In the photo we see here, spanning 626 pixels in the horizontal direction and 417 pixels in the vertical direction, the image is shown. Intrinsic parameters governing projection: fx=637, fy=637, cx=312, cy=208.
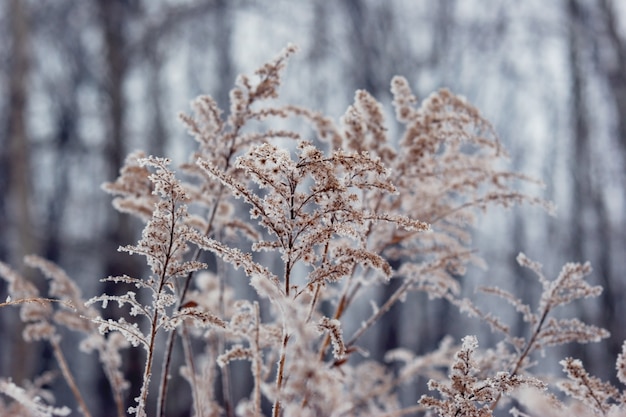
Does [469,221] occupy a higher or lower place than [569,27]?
lower

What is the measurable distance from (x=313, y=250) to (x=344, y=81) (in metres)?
10.4

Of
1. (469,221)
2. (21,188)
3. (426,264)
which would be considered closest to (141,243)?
(426,264)

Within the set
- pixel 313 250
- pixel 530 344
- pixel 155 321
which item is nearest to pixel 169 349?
pixel 155 321

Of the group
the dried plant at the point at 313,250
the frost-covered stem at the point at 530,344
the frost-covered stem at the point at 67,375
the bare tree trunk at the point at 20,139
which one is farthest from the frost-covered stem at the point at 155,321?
the bare tree trunk at the point at 20,139

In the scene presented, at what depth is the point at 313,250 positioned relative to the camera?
130 cm

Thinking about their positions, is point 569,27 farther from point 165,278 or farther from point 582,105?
point 165,278

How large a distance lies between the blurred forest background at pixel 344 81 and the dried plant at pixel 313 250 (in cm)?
609

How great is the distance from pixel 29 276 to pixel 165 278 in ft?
22.1

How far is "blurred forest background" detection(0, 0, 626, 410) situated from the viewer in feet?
29.3

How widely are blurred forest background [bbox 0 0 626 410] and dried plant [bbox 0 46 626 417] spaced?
6086mm

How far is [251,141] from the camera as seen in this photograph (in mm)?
1715

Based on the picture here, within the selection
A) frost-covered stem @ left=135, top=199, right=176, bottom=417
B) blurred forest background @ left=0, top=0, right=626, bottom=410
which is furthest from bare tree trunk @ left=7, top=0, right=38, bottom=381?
frost-covered stem @ left=135, top=199, right=176, bottom=417

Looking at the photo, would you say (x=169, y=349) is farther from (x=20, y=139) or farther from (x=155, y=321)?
(x=20, y=139)

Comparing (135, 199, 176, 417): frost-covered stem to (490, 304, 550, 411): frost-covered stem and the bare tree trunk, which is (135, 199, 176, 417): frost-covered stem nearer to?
(490, 304, 550, 411): frost-covered stem
